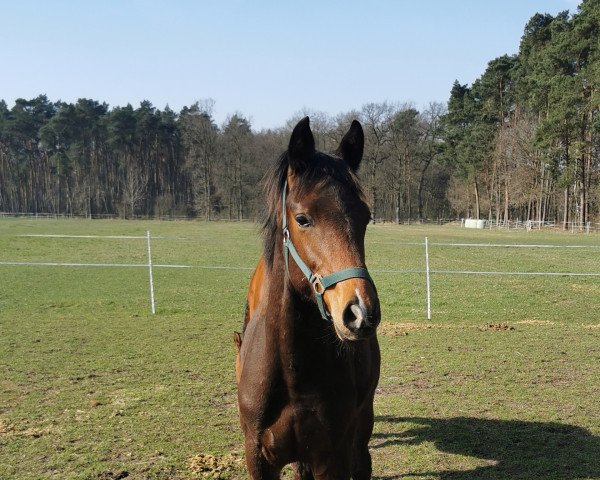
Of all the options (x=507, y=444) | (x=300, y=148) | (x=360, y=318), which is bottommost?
(x=507, y=444)

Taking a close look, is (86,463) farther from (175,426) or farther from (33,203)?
(33,203)

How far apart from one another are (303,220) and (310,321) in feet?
1.66

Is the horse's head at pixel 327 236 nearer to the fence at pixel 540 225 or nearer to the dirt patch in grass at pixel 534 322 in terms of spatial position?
the dirt patch in grass at pixel 534 322

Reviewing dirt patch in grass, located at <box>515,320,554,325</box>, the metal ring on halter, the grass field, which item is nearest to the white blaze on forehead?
the metal ring on halter

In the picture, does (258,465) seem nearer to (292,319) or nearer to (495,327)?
(292,319)

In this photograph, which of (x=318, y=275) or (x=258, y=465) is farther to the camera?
(x=258, y=465)

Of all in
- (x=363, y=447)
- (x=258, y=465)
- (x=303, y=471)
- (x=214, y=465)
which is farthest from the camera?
(x=214, y=465)

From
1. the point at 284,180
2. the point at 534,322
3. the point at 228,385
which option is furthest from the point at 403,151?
the point at 284,180

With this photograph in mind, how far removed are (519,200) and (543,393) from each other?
1808 inches

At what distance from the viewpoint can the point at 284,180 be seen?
2268 mm

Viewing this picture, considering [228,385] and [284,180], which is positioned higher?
[284,180]

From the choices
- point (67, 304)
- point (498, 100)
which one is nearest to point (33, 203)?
point (498, 100)

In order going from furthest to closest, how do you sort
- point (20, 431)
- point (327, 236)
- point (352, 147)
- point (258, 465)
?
point (20, 431) → point (258, 465) → point (352, 147) → point (327, 236)

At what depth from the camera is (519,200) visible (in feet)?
156
